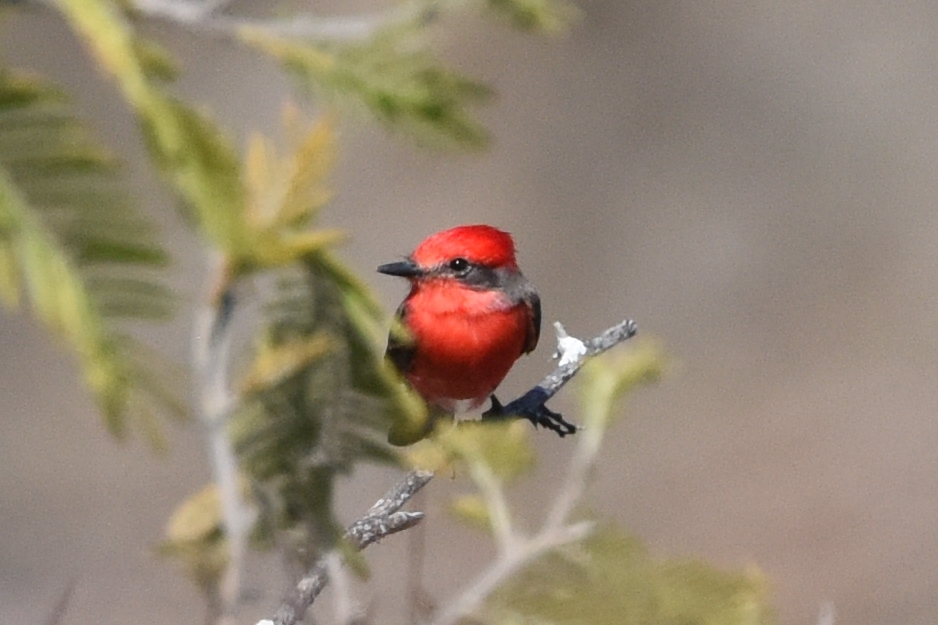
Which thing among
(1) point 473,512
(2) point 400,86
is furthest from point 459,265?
(2) point 400,86

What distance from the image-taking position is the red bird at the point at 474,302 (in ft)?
6.28

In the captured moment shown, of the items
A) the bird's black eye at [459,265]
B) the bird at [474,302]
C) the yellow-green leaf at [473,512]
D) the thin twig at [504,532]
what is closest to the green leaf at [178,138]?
the thin twig at [504,532]

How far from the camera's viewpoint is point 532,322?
2145 mm

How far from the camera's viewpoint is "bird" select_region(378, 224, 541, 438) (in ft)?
6.28

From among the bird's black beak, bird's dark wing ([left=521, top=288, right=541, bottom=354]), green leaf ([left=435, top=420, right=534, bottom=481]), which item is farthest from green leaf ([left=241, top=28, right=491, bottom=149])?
bird's dark wing ([left=521, top=288, right=541, bottom=354])

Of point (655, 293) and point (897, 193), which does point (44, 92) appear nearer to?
point (655, 293)

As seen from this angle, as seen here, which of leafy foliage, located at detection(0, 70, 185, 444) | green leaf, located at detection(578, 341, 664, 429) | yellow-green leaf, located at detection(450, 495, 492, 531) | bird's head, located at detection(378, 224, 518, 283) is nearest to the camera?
leafy foliage, located at detection(0, 70, 185, 444)

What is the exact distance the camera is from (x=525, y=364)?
14.0ft

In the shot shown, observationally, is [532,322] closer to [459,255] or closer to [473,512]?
[459,255]

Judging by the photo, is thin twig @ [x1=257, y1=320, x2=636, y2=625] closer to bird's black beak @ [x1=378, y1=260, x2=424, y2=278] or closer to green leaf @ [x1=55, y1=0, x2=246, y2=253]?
green leaf @ [x1=55, y1=0, x2=246, y2=253]

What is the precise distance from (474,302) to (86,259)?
5.96 feet

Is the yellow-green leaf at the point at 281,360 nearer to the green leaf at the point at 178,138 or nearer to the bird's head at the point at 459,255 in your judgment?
the green leaf at the point at 178,138

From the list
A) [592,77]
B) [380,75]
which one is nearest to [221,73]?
[592,77]

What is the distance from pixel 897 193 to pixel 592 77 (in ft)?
4.49
